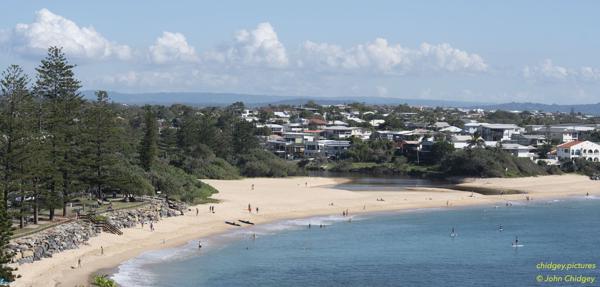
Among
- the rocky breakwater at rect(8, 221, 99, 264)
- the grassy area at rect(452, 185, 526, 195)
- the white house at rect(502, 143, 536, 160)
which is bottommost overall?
the grassy area at rect(452, 185, 526, 195)

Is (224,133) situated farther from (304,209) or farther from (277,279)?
(277,279)

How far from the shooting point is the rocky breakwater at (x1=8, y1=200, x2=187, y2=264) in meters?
33.3

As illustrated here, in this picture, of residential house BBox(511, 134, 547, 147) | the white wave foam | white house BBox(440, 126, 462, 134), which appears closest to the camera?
the white wave foam

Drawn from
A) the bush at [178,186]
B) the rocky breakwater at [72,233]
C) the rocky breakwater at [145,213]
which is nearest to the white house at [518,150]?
the bush at [178,186]

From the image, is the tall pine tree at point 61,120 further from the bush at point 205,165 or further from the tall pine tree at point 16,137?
the bush at point 205,165

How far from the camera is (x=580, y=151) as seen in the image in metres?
86.4

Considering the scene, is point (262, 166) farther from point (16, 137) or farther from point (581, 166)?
point (16, 137)

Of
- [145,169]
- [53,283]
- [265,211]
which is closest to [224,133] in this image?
[145,169]

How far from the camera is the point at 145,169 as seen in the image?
57906mm

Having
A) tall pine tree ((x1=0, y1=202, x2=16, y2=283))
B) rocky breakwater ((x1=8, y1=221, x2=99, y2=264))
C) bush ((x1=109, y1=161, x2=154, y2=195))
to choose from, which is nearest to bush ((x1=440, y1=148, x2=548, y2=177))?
bush ((x1=109, y1=161, x2=154, y2=195))

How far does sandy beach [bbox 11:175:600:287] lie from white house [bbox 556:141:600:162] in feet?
27.9

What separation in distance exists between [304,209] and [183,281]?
22.8m

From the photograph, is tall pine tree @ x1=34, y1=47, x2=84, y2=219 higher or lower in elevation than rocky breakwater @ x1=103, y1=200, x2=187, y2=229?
higher

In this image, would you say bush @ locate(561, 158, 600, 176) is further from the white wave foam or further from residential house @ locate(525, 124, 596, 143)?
the white wave foam
